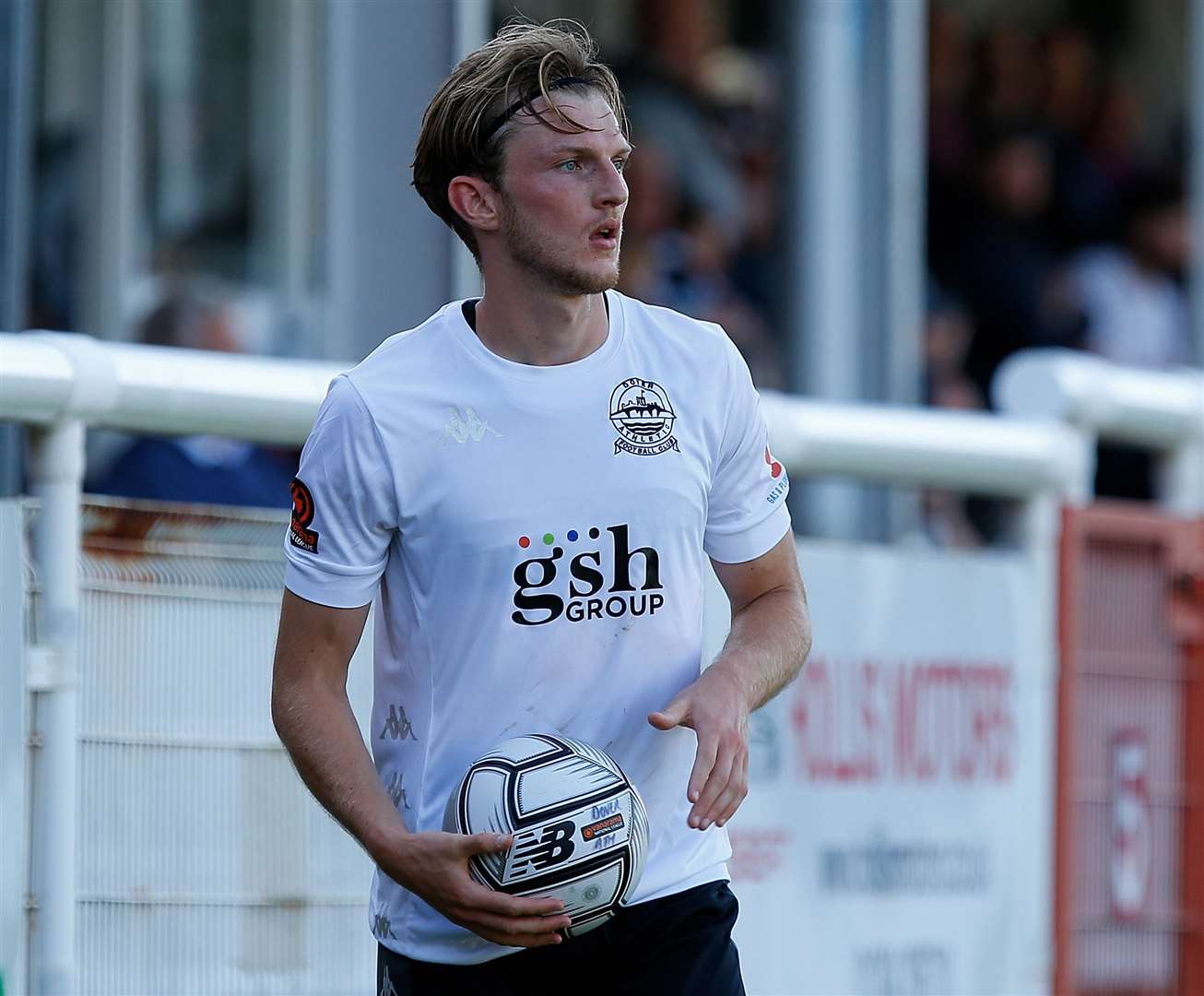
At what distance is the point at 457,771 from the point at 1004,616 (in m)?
2.62

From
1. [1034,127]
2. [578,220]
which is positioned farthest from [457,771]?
[1034,127]

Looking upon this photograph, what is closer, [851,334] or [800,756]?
[800,756]

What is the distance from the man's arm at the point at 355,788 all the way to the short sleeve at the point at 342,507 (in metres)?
0.05

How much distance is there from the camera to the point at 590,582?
11.0ft

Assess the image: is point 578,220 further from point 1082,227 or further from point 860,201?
point 1082,227

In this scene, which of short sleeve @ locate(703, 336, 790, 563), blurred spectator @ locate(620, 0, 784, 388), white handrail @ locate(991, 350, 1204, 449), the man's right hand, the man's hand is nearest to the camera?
the man's right hand

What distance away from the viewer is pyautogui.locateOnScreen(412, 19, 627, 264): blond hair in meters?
3.38

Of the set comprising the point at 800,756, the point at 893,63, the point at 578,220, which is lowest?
the point at 800,756

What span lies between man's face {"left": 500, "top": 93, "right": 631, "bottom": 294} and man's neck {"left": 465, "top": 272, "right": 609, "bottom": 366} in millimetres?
43

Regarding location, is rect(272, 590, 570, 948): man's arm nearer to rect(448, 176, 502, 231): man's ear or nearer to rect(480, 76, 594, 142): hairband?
rect(448, 176, 502, 231): man's ear

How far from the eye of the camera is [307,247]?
33.3 feet

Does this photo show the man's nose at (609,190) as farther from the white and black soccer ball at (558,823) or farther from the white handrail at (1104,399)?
the white handrail at (1104,399)

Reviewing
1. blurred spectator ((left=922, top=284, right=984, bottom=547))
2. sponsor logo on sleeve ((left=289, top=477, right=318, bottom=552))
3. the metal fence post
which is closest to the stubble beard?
sponsor logo on sleeve ((left=289, top=477, right=318, bottom=552))

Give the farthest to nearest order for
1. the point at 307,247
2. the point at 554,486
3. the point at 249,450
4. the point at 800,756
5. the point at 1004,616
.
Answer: the point at 307,247
the point at 249,450
the point at 1004,616
the point at 800,756
the point at 554,486
